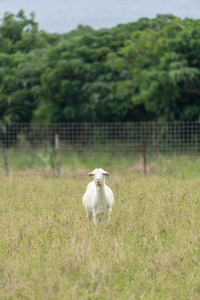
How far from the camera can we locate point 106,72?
2130 centimetres

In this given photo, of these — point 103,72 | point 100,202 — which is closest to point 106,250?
point 100,202

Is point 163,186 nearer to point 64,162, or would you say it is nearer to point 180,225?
point 180,225

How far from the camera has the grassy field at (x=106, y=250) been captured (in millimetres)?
4383

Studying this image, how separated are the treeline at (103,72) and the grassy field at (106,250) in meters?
10.3

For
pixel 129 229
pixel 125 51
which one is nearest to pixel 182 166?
pixel 125 51

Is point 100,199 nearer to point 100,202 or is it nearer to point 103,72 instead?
point 100,202

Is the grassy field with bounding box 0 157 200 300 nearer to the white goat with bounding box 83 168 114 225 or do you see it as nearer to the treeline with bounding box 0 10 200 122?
the white goat with bounding box 83 168 114 225

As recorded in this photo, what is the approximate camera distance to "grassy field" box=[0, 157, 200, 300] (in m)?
4.38

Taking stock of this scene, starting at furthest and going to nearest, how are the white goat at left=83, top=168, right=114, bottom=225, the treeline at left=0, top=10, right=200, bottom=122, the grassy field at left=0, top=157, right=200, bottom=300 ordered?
1. the treeline at left=0, top=10, right=200, bottom=122
2. the white goat at left=83, top=168, right=114, bottom=225
3. the grassy field at left=0, top=157, right=200, bottom=300

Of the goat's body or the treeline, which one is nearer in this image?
the goat's body

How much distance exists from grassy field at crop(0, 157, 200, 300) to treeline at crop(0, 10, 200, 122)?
10.3m

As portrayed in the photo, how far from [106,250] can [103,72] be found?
16.8 m

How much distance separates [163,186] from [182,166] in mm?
5022

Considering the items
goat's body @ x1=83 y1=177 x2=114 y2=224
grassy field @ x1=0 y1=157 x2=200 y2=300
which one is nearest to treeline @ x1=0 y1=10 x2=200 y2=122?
grassy field @ x1=0 y1=157 x2=200 y2=300
